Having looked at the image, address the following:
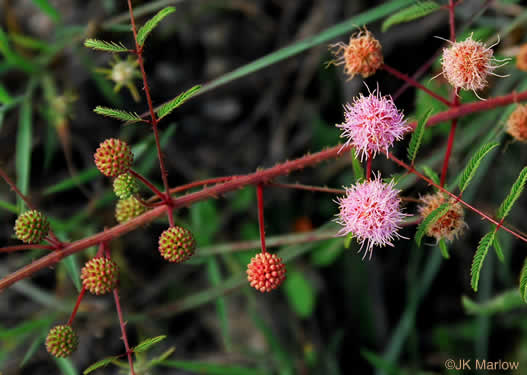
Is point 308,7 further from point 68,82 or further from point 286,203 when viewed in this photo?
point 68,82

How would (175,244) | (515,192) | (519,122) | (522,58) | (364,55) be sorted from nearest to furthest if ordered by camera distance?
(515,192)
(175,244)
(364,55)
(519,122)
(522,58)

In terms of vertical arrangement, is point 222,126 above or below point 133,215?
above

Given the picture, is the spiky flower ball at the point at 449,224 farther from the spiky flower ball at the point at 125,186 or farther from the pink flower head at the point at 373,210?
the spiky flower ball at the point at 125,186

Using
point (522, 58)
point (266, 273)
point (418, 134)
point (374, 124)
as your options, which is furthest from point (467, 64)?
point (266, 273)

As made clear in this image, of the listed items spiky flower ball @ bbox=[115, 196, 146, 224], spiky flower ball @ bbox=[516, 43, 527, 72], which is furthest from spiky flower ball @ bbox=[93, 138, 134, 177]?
spiky flower ball @ bbox=[516, 43, 527, 72]

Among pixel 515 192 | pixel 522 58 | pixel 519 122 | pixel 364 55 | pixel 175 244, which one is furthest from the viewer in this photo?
pixel 522 58

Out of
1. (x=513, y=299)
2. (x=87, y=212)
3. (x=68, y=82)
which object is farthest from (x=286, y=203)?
(x=68, y=82)

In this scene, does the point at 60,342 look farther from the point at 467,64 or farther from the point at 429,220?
the point at 467,64
